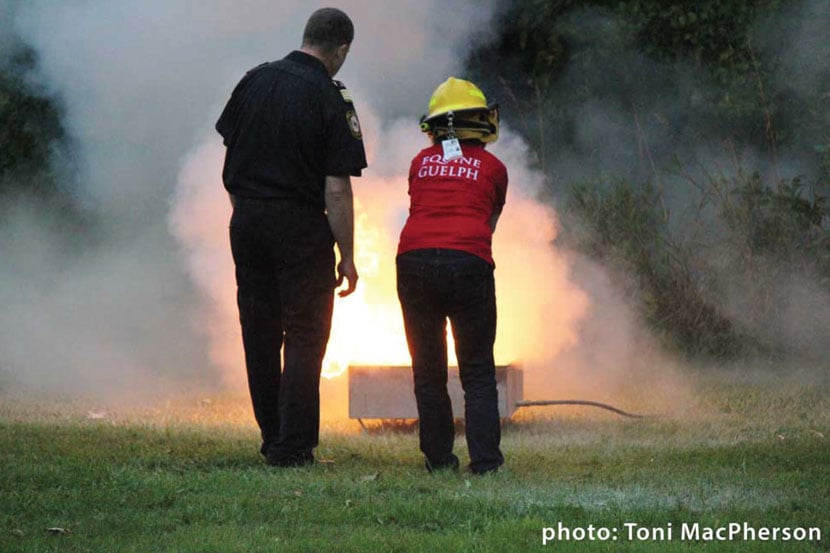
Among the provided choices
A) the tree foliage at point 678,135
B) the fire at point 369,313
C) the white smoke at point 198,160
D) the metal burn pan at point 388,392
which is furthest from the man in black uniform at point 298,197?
the tree foliage at point 678,135

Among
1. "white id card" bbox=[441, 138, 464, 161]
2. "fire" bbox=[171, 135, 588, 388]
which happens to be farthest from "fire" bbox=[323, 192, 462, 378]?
"white id card" bbox=[441, 138, 464, 161]

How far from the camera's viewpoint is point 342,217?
6.49 meters

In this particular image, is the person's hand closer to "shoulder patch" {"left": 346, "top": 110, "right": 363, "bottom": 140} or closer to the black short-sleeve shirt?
the black short-sleeve shirt

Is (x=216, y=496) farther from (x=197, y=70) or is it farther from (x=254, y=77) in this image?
(x=197, y=70)

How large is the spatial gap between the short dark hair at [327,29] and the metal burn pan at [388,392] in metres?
1.95

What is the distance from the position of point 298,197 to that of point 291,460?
108 centimetres

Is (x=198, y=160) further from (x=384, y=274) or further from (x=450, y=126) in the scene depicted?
(x=450, y=126)

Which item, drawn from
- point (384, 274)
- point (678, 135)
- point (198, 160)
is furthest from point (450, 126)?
point (678, 135)

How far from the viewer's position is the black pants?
21.3ft

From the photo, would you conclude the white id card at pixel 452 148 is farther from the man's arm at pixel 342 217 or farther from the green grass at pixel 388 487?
the green grass at pixel 388 487

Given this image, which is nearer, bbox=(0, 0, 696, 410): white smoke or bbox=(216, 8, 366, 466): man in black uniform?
bbox=(216, 8, 366, 466): man in black uniform

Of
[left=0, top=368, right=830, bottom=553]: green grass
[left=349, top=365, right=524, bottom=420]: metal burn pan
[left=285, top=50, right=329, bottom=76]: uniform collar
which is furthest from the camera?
[left=349, top=365, right=524, bottom=420]: metal burn pan

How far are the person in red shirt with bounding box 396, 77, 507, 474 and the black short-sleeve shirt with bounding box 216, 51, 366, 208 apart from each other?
1.11 feet

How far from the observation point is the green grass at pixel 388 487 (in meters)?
5.07
